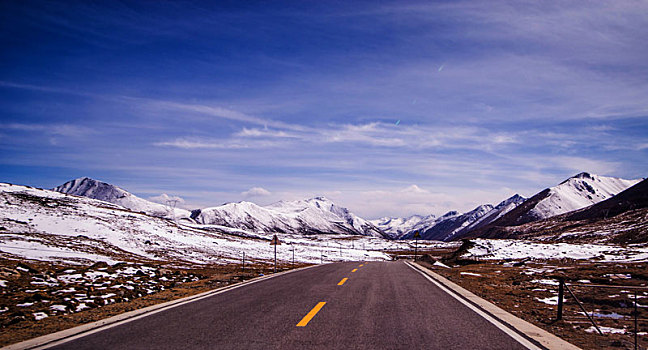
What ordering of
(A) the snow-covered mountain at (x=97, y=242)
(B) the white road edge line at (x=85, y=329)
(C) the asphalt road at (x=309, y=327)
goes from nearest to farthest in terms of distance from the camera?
(C) the asphalt road at (x=309, y=327), (B) the white road edge line at (x=85, y=329), (A) the snow-covered mountain at (x=97, y=242)

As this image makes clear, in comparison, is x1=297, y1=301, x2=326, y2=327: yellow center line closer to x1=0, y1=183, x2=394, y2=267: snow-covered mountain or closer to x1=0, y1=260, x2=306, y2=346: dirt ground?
x1=0, y1=260, x2=306, y2=346: dirt ground

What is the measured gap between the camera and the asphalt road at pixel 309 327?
6.85 metres

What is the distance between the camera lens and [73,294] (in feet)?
43.4

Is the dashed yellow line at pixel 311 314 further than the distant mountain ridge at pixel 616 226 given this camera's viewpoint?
No

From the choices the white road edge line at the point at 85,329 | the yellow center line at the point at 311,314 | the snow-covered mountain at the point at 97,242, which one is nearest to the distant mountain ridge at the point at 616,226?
the snow-covered mountain at the point at 97,242

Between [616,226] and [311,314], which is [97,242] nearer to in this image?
[311,314]

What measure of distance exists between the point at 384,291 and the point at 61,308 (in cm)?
1055

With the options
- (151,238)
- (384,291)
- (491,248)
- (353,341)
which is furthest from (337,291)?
(151,238)

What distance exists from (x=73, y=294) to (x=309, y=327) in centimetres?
1001

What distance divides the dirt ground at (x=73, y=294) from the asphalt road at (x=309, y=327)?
82.1 inches

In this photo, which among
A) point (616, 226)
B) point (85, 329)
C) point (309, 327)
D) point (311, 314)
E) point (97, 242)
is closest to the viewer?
point (309, 327)

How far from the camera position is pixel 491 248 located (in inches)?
1969

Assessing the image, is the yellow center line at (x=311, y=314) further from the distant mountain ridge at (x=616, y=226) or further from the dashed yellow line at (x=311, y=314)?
the distant mountain ridge at (x=616, y=226)

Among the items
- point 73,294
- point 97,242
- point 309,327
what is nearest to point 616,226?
point 97,242
